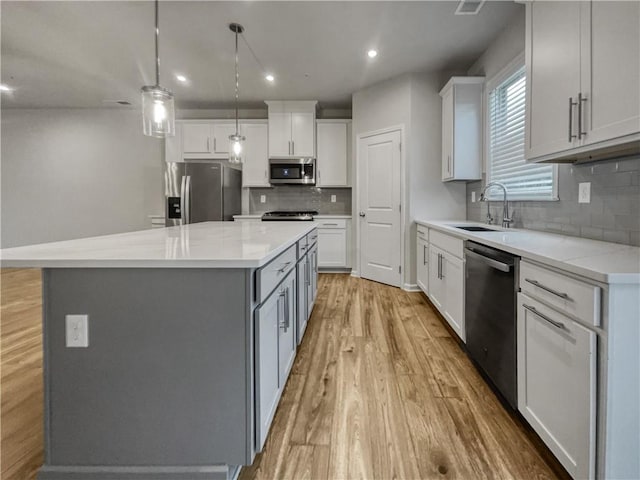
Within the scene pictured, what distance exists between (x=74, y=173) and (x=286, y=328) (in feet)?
19.6

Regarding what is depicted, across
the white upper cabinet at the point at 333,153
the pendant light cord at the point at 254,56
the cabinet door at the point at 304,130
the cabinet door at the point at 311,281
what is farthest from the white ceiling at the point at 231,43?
the cabinet door at the point at 311,281

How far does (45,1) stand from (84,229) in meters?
4.08

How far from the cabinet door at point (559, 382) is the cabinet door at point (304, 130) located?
4382 mm

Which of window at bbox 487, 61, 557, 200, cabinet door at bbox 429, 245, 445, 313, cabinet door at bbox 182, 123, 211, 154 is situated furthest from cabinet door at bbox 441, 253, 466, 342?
cabinet door at bbox 182, 123, 211, 154

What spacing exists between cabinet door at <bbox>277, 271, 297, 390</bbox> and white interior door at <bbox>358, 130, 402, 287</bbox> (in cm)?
268

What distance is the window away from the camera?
8.75ft

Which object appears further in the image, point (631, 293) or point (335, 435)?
point (335, 435)

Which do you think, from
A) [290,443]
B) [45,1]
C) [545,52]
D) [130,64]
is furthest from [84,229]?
[545,52]

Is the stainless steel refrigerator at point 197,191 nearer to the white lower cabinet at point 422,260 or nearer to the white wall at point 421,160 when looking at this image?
the white wall at point 421,160

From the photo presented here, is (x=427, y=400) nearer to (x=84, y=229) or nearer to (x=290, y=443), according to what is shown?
(x=290, y=443)

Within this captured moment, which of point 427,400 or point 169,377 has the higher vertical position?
point 169,377

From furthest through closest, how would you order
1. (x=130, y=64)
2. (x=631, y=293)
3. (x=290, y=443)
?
(x=130, y=64) → (x=290, y=443) → (x=631, y=293)

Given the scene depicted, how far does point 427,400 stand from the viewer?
191cm

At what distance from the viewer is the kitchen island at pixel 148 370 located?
126 centimetres
